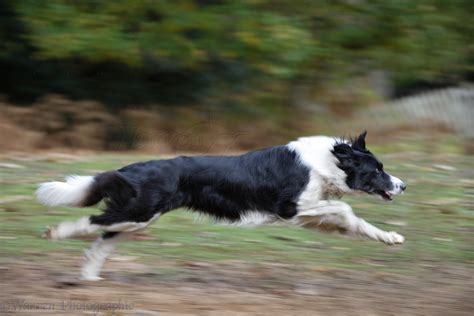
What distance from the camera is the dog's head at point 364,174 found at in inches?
322

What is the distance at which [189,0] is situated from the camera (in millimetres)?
16281

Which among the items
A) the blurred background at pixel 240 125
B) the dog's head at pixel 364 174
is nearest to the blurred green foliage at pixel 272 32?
the blurred background at pixel 240 125

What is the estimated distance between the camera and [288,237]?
10008 millimetres

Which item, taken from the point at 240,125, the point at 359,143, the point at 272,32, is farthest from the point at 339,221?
the point at 240,125

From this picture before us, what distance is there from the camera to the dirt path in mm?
6891

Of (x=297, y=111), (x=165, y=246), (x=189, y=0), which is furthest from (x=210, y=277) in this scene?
(x=297, y=111)

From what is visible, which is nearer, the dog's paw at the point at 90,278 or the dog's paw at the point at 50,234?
the dog's paw at the point at 50,234

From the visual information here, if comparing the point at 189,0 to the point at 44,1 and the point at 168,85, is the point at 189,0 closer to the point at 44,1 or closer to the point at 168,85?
the point at 44,1

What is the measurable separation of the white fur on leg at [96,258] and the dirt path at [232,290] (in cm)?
15

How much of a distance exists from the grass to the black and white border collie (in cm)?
46

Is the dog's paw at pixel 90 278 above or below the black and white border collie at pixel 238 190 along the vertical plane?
below

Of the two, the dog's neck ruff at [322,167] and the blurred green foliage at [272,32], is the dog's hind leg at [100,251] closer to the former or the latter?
the dog's neck ruff at [322,167]

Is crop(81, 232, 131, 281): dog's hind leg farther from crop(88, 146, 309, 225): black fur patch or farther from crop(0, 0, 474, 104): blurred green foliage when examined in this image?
crop(0, 0, 474, 104): blurred green foliage

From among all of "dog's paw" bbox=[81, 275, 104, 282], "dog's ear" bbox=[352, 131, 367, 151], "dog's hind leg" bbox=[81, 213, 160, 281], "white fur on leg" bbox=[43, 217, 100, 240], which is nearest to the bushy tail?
"white fur on leg" bbox=[43, 217, 100, 240]
